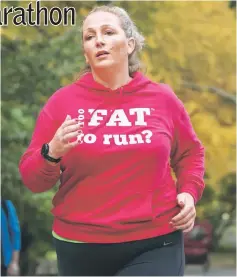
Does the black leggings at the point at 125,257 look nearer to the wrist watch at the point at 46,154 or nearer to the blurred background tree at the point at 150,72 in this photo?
the wrist watch at the point at 46,154

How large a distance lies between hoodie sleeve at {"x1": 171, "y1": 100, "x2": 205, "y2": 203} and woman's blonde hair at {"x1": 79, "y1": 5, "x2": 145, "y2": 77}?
23 cm

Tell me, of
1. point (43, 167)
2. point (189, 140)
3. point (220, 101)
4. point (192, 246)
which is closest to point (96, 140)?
point (43, 167)

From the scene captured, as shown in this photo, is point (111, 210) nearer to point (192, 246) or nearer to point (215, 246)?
point (192, 246)

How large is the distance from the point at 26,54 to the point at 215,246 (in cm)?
882

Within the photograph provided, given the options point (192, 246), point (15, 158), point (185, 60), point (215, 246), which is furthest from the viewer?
point (215, 246)

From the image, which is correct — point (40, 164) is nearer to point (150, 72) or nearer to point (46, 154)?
point (46, 154)

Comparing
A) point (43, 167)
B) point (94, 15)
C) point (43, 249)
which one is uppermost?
point (94, 15)

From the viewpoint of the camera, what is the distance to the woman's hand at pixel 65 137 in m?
2.45

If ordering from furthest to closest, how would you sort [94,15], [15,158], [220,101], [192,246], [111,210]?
[192,246] → [220,101] → [15,158] → [94,15] → [111,210]

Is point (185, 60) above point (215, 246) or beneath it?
above

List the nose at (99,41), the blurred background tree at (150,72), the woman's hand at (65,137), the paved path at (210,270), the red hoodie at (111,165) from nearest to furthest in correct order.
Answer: the woman's hand at (65,137), the red hoodie at (111,165), the nose at (99,41), the blurred background tree at (150,72), the paved path at (210,270)

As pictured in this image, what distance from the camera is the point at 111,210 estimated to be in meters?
2.55

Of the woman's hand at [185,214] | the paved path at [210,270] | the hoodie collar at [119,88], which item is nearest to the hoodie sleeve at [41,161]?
the hoodie collar at [119,88]

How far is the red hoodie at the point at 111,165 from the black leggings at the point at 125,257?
3cm
